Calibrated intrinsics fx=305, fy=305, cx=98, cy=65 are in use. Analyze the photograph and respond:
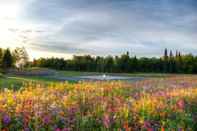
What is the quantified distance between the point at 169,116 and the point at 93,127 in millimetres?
1686

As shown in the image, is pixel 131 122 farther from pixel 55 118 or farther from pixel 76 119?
pixel 55 118

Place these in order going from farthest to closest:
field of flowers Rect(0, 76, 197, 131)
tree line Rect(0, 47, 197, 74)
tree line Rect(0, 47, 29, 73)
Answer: tree line Rect(0, 47, 197, 74) < tree line Rect(0, 47, 29, 73) < field of flowers Rect(0, 76, 197, 131)

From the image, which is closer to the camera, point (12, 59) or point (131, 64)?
point (12, 59)

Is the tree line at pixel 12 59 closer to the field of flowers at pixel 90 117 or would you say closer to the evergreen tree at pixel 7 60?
the evergreen tree at pixel 7 60

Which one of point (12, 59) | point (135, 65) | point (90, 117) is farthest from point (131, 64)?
point (90, 117)

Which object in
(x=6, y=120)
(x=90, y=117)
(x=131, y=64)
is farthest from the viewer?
(x=131, y=64)

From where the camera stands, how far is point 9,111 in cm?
527

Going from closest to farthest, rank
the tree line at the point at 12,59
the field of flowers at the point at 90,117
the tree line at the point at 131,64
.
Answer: the field of flowers at the point at 90,117
the tree line at the point at 12,59
the tree line at the point at 131,64

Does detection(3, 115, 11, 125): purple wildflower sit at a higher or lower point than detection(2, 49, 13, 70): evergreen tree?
lower

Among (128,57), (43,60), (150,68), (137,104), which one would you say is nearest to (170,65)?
(150,68)

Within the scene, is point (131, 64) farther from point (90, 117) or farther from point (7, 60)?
point (90, 117)

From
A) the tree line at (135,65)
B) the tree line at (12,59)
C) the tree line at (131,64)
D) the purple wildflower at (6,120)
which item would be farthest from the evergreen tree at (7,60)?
the purple wildflower at (6,120)

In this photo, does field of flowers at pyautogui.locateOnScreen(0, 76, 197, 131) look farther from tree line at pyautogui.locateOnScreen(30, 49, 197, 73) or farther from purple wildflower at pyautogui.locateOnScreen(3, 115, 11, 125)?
tree line at pyautogui.locateOnScreen(30, 49, 197, 73)

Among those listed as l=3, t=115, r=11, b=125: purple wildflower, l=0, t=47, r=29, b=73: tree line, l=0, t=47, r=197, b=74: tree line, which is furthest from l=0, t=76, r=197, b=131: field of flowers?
l=0, t=47, r=197, b=74: tree line
